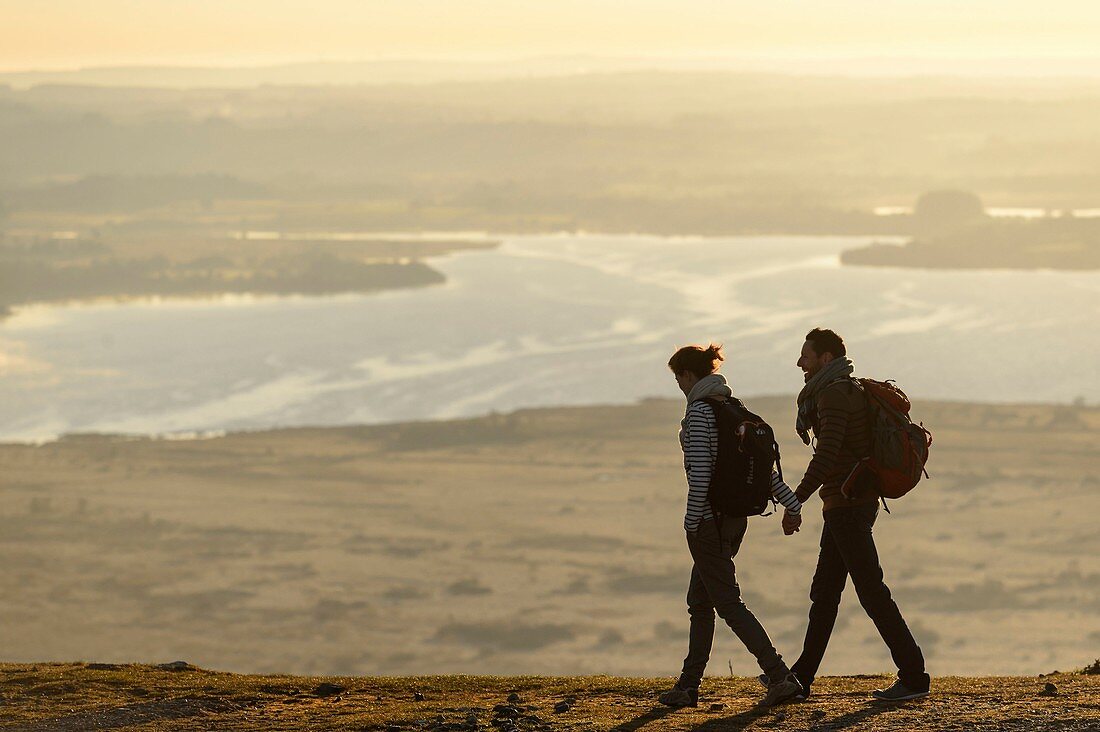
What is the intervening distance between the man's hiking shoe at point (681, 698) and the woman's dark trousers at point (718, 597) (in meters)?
0.22

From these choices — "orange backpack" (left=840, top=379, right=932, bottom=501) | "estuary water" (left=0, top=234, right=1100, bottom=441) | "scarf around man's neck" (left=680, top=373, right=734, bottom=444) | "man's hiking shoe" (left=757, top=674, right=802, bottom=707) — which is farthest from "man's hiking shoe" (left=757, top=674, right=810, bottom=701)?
"estuary water" (left=0, top=234, right=1100, bottom=441)

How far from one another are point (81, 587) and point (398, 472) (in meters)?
34.0

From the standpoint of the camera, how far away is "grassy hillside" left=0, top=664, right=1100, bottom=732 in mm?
9719

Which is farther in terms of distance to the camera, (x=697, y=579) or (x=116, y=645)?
(x=116, y=645)

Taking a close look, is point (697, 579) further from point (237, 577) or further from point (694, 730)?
point (237, 577)

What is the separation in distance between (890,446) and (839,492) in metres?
0.46

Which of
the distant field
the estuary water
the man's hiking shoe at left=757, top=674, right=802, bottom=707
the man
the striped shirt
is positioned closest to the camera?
the striped shirt

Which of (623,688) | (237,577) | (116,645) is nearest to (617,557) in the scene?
(237,577)

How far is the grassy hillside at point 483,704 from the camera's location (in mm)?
9719

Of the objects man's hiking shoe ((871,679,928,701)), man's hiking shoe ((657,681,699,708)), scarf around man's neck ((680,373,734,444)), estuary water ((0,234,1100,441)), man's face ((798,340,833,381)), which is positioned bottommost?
man's hiking shoe ((871,679,928,701))

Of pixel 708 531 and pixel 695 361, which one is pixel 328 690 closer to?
pixel 708 531

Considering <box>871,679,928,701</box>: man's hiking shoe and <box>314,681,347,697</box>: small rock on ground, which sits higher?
<box>314,681,347,697</box>: small rock on ground

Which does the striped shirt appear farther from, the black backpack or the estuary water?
the estuary water

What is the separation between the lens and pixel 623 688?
11898 mm
